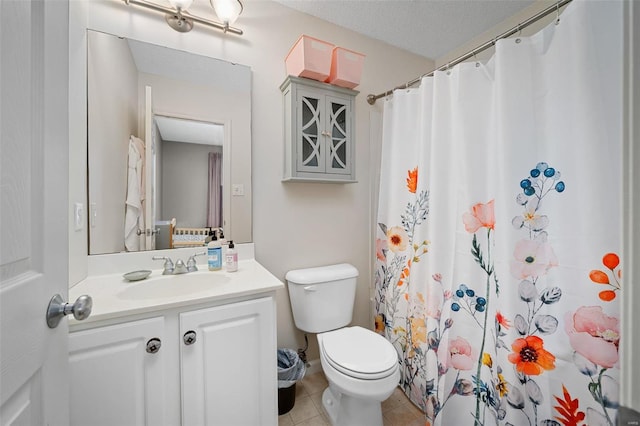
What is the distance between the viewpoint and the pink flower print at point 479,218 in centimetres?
115

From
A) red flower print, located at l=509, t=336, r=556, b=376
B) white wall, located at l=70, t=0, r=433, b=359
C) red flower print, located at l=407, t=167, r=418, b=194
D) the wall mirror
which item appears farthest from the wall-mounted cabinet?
red flower print, located at l=509, t=336, r=556, b=376

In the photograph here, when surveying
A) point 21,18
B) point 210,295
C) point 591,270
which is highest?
point 21,18

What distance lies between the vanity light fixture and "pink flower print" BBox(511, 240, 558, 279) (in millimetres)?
1783

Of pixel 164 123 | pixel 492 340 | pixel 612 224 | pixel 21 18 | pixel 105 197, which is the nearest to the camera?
pixel 21 18

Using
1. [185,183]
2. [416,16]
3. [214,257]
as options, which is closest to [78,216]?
[185,183]

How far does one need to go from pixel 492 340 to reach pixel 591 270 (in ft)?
1.54

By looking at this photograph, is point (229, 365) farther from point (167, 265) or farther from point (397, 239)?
point (397, 239)

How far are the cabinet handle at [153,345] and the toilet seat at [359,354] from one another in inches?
29.3

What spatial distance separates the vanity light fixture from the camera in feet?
4.34

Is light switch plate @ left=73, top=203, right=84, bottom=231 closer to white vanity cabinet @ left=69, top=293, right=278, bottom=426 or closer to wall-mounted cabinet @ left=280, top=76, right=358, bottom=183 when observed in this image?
white vanity cabinet @ left=69, top=293, right=278, bottom=426

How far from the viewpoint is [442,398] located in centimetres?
127

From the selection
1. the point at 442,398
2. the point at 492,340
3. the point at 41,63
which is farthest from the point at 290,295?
the point at 41,63

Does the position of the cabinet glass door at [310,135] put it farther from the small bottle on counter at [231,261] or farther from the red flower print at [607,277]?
the red flower print at [607,277]

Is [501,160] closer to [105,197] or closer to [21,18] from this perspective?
[21,18]
